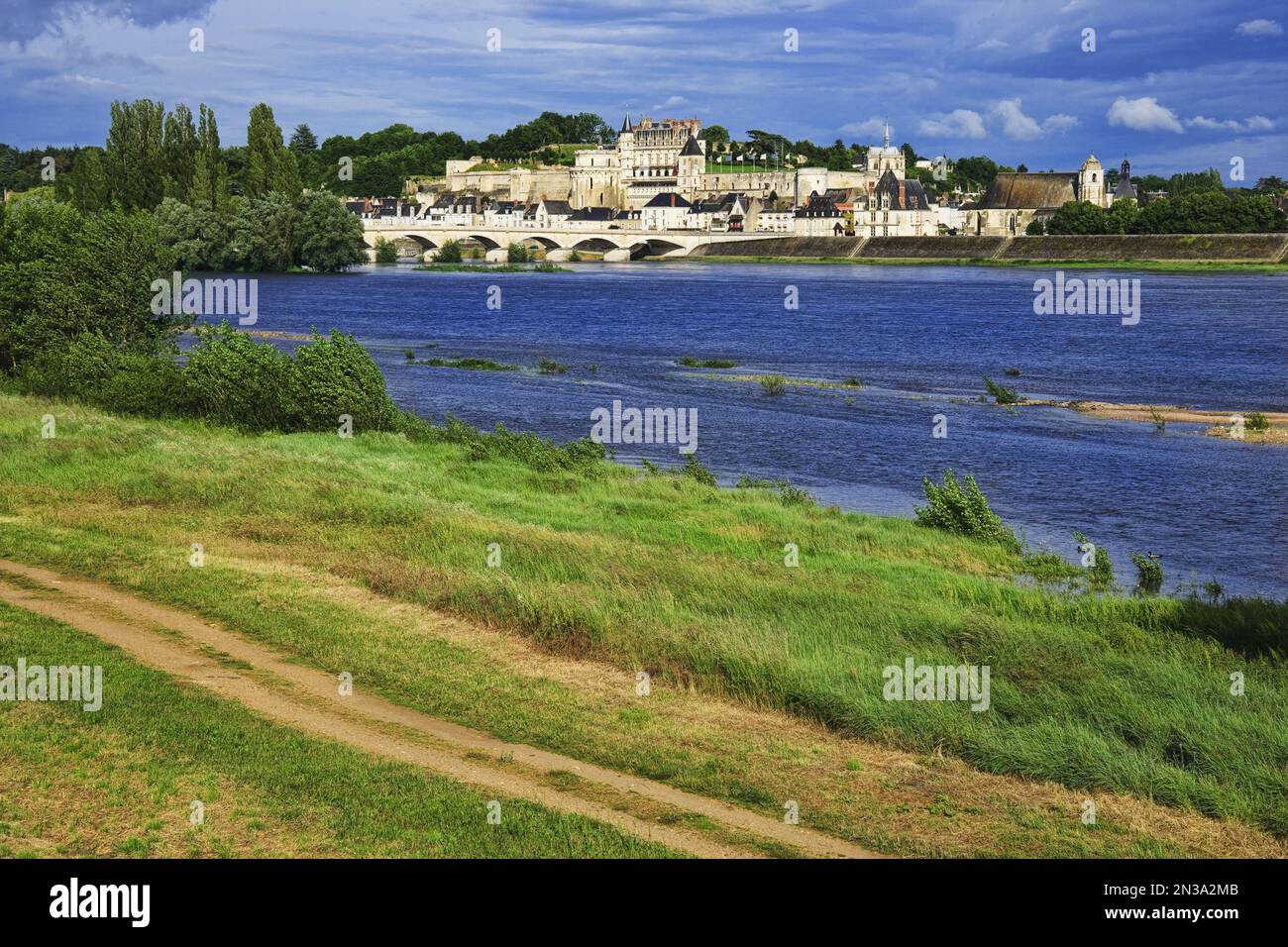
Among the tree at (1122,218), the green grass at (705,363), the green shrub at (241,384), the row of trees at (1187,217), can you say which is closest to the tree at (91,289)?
the green shrub at (241,384)

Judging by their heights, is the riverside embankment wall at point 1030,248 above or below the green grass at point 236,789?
above

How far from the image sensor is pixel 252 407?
28.2m

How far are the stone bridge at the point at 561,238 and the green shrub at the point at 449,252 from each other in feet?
2.80

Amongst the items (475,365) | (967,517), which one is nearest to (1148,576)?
(967,517)

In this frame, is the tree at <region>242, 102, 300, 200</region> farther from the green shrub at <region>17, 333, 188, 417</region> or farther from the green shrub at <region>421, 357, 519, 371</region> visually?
the green shrub at <region>17, 333, 188, 417</region>

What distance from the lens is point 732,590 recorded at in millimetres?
15523

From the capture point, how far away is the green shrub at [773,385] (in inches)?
1588

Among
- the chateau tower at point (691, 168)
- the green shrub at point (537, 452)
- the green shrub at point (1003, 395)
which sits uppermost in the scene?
the chateau tower at point (691, 168)

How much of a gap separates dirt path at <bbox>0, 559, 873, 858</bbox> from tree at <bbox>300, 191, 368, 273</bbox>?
93.7 m

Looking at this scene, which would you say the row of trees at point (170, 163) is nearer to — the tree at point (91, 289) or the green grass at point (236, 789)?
the tree at point (91, 289)

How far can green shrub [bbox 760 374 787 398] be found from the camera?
40.3 m

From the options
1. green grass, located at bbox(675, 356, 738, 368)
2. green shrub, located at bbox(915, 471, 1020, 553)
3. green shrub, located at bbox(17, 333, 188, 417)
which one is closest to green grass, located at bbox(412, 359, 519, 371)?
green grass, located at bbox(675, 356, 738, 368)

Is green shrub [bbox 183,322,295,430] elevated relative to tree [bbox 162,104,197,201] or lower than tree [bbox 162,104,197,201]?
lower

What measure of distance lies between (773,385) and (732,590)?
2578cm
